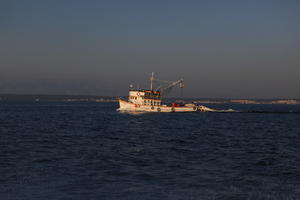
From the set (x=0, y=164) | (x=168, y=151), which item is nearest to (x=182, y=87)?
(x=168, y=151)

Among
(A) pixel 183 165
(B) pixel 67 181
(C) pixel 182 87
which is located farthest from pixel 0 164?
(C) pixel 182 87

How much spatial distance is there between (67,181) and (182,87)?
117 m

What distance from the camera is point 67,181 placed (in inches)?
707

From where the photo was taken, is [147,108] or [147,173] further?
[147,108]

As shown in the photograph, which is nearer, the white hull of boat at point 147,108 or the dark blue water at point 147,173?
the dark blue water at point 147,173

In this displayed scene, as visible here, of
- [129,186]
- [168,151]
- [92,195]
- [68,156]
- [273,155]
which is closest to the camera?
[92,195]

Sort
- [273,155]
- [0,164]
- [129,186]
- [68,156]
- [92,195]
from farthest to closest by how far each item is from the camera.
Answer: [273,155] → [68,156] → [0,164] → [129,186] → [92,195]

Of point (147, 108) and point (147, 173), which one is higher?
point (147, 108)

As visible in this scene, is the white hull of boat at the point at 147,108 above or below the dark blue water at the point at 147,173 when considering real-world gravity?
above

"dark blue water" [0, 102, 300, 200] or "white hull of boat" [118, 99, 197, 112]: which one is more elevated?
"white hull of boat" [118, 99, 197, 112]

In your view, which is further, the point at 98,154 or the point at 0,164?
the point at 98,154

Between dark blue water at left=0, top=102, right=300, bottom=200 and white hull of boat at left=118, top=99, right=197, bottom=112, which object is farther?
white hull of boat at left=118, top=99, right=197, bottom=112

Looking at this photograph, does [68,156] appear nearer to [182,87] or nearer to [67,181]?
[67,181]

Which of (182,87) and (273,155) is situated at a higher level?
(182,87)
